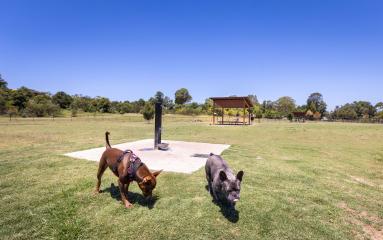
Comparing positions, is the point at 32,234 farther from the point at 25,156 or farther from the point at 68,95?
the point at 68,95

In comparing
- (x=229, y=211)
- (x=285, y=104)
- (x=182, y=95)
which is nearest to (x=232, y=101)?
(x=229, y=211)

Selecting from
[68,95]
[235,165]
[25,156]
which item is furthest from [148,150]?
[68,95]

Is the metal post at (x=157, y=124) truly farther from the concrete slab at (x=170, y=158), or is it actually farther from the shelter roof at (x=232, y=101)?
the shelter roof at (x=232, y=101)

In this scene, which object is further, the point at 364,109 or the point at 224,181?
the point at 364,109

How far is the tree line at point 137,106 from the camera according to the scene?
56562mm

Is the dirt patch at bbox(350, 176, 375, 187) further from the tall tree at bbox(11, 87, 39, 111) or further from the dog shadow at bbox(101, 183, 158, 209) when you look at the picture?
the tall tree at bbox(11, 87, 39, 111)

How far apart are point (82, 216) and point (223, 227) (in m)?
2.78

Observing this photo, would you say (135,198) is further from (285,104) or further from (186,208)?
(285,104)

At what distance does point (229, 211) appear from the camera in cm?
486

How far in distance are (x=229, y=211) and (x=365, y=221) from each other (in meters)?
2.87

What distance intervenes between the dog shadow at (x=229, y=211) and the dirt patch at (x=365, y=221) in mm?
2223

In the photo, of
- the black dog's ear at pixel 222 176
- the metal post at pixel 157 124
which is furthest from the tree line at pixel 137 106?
the black dog's ear at pixel 222 176

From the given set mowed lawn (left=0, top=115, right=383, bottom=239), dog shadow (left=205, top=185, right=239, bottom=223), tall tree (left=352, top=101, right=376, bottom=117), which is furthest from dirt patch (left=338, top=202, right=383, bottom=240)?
tall tree (left=352, top=101, right=376, bottom=117)

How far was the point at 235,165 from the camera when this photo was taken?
8.69 m
